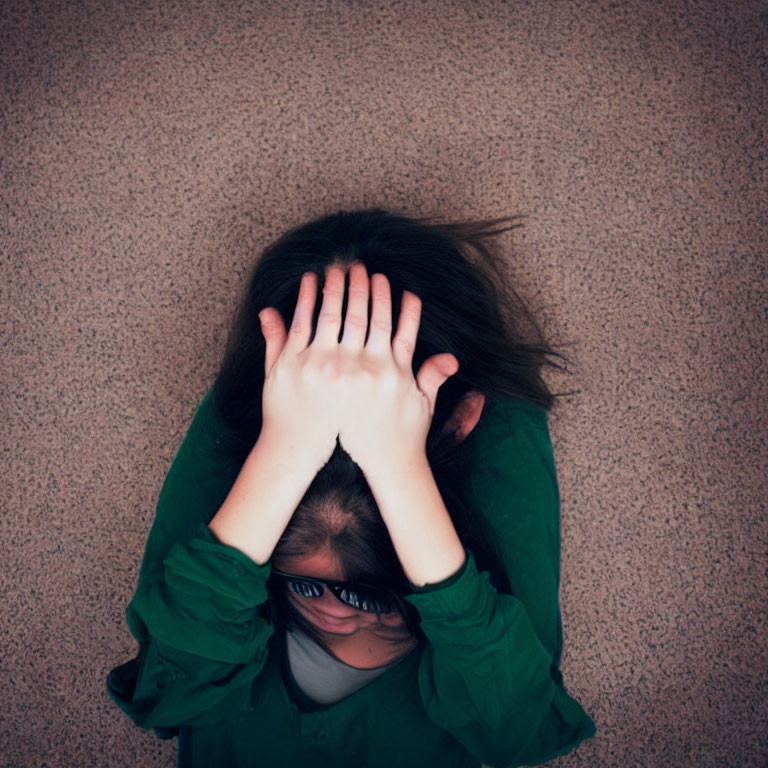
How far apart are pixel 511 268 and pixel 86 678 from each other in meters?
0.96

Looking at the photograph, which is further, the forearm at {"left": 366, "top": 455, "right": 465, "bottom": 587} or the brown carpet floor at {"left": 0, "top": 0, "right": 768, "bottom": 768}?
the brown carpet floor at {"left": 0, "top": 0, "right": 768, "bottom": 768}

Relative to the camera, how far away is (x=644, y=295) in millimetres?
990

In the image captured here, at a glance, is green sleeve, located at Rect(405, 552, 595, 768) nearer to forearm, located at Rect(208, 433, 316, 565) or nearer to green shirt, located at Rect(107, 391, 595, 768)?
green shirt, located at Rect(107, 391, 595, 768)

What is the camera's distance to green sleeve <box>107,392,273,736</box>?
0.62 metres

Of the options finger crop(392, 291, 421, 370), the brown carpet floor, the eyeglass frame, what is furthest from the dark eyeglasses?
the brown carpet floor

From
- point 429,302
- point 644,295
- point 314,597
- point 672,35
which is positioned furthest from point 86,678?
point 672,35

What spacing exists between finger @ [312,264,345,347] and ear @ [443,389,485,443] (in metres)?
0.17

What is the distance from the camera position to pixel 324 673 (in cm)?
79

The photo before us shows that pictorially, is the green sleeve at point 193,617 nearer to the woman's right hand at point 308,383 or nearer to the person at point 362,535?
the person at point 362,535

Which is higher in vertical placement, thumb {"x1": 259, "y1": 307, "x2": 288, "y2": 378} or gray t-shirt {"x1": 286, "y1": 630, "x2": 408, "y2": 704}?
thumb {"x1": 259, "y1": 307, "x2": 288, "y2": 378}

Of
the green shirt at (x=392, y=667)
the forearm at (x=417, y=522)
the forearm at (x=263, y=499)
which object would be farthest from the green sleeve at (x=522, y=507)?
the forearm at (x=263, y=499)

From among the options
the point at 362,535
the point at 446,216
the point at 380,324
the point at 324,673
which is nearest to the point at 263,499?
the point at 362,535

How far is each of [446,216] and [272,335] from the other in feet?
1.64

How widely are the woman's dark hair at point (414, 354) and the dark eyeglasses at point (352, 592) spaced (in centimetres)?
Result: 2
